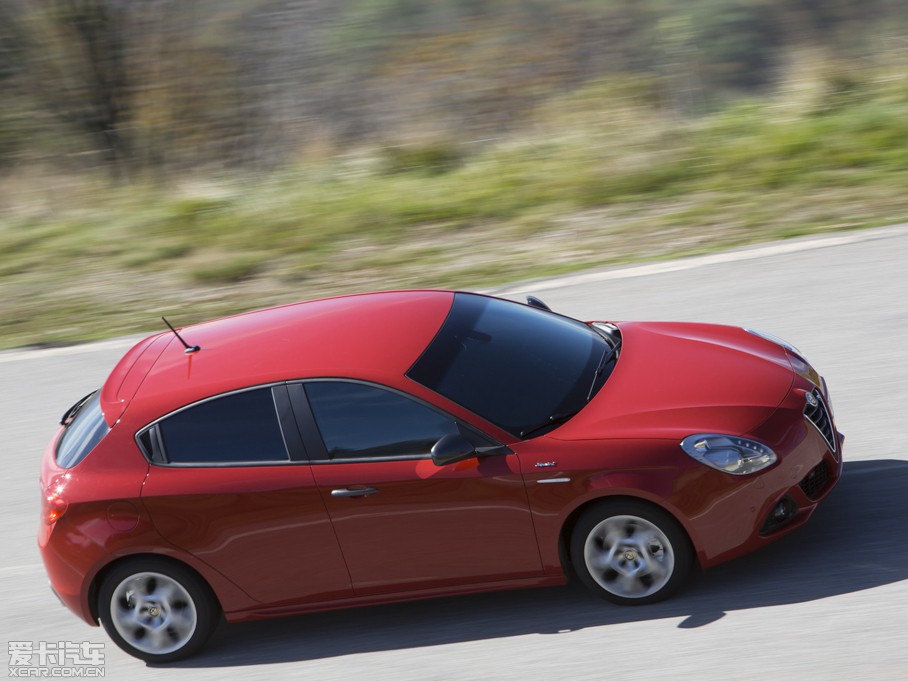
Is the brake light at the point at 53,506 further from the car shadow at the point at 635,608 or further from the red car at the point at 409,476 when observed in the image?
the car shadow at the point at 635,608

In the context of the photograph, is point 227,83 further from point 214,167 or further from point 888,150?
point 888,150

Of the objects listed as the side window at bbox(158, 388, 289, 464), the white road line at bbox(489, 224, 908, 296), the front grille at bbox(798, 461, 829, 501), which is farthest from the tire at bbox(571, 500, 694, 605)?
the white road line at bbox(489, 224, 908, 296)

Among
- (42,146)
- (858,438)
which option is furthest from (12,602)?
(42,146)

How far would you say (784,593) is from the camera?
5500 millimetres

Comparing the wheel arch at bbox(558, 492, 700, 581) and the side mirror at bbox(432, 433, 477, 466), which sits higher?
the side mirror at bbox(432, 433, 477, 466)

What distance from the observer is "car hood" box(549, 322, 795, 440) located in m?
5.52

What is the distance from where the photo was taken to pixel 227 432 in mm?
5785

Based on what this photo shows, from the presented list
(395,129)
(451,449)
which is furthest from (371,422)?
(395,129)

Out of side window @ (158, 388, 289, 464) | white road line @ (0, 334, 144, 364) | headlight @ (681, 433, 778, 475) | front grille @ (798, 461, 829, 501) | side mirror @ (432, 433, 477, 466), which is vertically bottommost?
front grille @ (798, 461, 829, 501)

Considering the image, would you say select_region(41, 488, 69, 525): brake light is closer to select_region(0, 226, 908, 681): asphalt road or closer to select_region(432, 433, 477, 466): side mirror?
select_region(0, 226, 908, 681): asphalt road

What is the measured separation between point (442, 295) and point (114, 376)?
6.07 feet

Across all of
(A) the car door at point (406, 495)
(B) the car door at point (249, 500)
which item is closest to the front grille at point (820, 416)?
(A) the car door at point (406, 495)

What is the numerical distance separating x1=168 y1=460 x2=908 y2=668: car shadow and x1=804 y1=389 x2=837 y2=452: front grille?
0.48 m

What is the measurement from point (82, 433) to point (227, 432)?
0.92 metres
